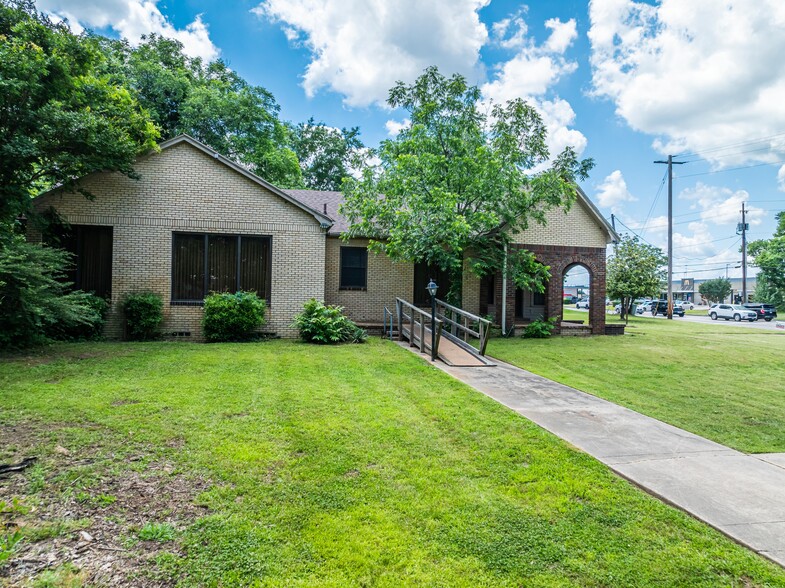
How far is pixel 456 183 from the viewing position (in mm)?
12930

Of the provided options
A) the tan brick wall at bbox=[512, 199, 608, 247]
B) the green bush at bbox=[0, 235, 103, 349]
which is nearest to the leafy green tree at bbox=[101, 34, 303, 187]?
the green bush at bbox=[0, 235, 103, 349]

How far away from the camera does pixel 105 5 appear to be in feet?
46.2

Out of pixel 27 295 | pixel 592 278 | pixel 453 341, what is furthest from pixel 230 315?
pixel 592 278

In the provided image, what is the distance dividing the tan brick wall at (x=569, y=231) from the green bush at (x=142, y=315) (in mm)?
11794

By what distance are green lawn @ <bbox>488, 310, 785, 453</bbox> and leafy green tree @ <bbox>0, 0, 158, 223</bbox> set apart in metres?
10.9

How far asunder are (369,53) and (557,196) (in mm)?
8115

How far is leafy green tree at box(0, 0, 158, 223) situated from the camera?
8.66 m

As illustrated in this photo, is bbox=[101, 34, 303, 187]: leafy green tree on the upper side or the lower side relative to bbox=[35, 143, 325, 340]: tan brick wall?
upper

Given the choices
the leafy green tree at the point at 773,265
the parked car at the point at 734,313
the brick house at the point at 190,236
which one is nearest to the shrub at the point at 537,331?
the brick house at the point at 190,236

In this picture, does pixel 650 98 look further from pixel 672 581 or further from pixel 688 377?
pixel 672 581

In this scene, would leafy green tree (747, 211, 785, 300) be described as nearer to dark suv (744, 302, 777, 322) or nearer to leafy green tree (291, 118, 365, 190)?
dark suv (744, 302, 777, 322)

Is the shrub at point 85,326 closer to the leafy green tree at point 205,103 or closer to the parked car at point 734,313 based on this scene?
the leafy green tree at point 205,103

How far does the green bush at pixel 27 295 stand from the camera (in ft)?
26.9

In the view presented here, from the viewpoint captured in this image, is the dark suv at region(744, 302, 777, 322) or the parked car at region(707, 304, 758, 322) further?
the dark suv at region(744, 302, 777, 322)
